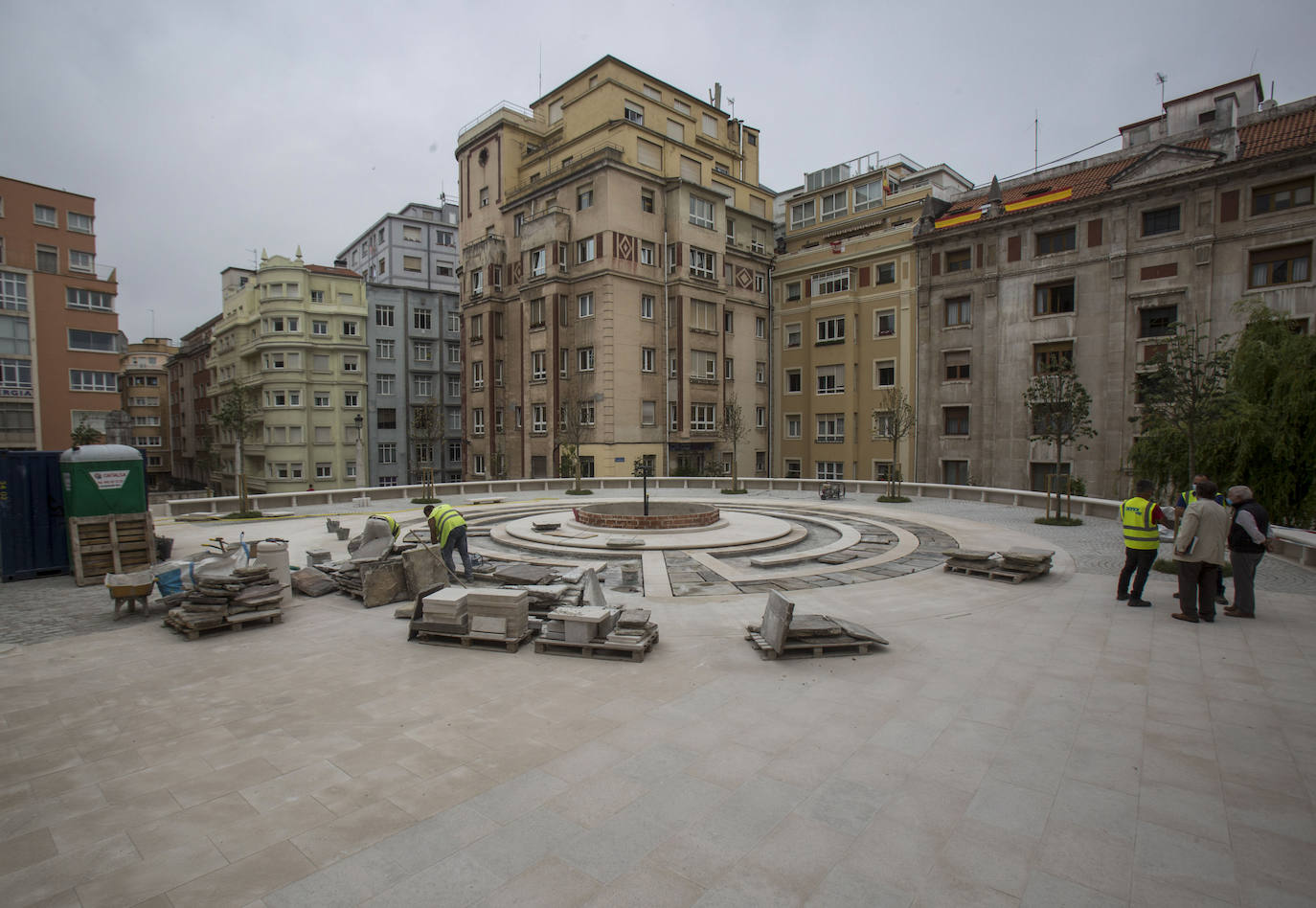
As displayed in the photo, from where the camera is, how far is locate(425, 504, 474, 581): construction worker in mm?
12156

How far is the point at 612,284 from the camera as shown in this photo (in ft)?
129

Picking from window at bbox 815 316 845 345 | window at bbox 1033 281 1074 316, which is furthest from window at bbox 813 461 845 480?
window at bbox 1033 281 1074 316

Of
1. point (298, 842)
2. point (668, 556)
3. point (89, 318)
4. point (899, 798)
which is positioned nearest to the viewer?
point (298, 842)

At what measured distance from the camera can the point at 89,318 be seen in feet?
152

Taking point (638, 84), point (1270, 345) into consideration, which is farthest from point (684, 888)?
point (638, 84)

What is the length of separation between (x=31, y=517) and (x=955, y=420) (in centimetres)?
4103

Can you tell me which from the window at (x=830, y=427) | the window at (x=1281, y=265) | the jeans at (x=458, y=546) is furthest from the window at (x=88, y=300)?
the window at (x=1281, y=265)

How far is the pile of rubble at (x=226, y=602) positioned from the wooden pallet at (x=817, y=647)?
803 centimetres

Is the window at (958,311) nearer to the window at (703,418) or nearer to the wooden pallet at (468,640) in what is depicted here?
the window at (703,418)

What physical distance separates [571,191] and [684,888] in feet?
139

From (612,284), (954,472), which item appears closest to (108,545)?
(612,284)

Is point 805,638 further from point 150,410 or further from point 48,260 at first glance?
point 150,410

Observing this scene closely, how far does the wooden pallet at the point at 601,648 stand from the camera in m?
8.52

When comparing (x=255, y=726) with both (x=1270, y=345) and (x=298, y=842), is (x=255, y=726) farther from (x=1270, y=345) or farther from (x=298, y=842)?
(x=1270, y=345)
